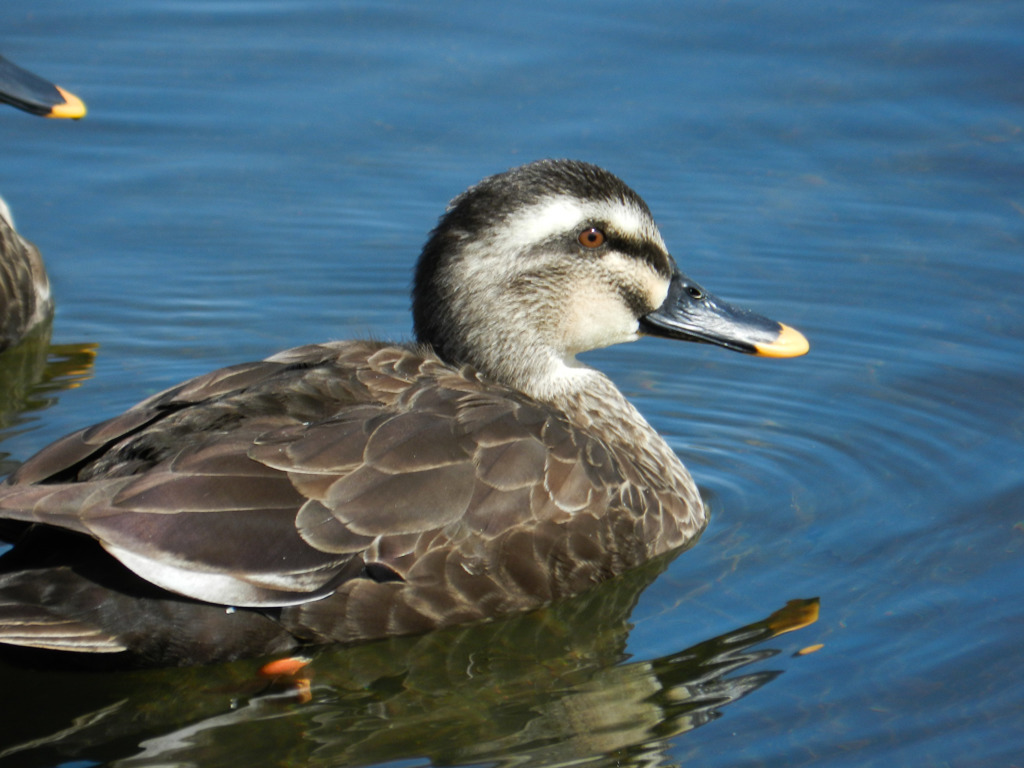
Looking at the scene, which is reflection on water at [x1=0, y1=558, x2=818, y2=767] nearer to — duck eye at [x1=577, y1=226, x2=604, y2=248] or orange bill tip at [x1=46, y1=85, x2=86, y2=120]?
duck eye at [x1=577, y1=226, x2=604, y2=248]

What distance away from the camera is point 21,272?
8680 millimetres

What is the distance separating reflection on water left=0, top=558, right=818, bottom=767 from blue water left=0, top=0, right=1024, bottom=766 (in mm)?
16

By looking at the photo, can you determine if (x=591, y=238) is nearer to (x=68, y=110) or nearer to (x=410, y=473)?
(x=410, y=473)

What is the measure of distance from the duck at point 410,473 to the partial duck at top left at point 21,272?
2.74 m

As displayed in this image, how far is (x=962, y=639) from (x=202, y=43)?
7.31 meters

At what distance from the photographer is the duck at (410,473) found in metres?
5.38

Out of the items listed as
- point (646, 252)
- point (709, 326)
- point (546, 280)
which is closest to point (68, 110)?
point (546, 280)

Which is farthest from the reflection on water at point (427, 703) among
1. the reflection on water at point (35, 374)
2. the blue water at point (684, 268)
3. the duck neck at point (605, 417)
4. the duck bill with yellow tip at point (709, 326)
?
the reflection on water at point (35, 374)

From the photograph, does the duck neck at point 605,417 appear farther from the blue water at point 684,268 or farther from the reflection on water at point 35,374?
the reflection on water at point 35,374

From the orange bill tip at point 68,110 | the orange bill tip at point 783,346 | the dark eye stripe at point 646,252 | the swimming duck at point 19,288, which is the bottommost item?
the swimming duck at point 19,288

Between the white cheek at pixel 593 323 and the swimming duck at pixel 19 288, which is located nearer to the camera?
the white cheek at pixel 593 323

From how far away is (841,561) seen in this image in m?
6.52

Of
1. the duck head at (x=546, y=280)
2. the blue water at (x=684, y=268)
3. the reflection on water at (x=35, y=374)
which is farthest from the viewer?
the reflection on water at (x=35, y=374)

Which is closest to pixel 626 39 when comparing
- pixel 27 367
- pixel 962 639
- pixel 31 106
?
pixel 31 106
